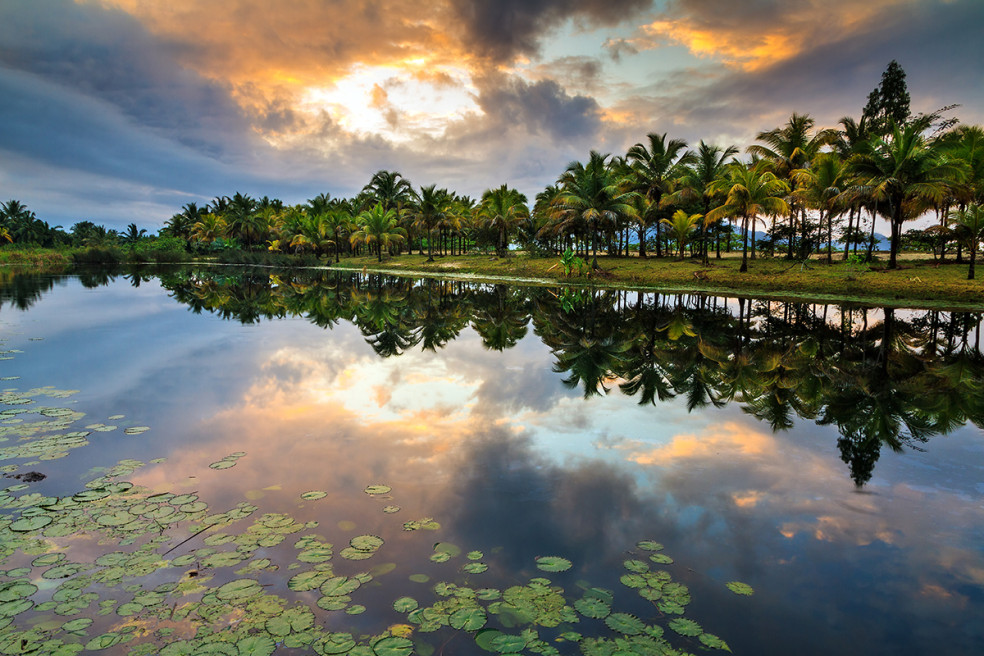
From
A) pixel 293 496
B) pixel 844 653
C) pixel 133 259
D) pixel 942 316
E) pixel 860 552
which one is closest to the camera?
pixel 844 653

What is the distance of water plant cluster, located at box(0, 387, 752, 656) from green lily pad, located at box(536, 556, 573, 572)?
0.02 m

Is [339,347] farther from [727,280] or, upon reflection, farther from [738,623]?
[727,280]

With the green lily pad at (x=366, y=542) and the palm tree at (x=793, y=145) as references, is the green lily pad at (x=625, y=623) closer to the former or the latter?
the green lily pad at (x=366, y=542)

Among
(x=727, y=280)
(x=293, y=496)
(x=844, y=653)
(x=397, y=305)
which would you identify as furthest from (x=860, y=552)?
(x=727, y=280)

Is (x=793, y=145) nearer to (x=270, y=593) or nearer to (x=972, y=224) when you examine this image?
(x=972, y=224)

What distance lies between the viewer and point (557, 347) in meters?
16.8

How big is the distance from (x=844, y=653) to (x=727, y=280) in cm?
3448

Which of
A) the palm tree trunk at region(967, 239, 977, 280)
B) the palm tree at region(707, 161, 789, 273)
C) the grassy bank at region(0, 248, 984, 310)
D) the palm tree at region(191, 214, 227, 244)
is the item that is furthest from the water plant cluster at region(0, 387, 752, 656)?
the palm tree at region(191, 214, 227, 244)

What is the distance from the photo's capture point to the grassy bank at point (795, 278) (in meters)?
26.5

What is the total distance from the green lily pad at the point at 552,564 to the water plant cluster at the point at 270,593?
0.06ft

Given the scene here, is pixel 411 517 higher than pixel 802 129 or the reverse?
the reverse

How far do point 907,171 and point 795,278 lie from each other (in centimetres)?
860

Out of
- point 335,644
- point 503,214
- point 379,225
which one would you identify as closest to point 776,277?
point 503,214

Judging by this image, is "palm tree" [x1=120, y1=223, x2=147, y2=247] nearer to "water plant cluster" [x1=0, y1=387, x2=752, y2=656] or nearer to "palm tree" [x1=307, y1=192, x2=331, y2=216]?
"palm tree" [x1=307, y1=192, x2=331, y2=216]
